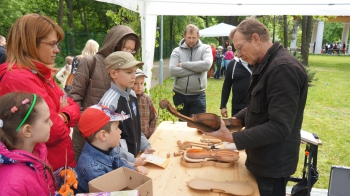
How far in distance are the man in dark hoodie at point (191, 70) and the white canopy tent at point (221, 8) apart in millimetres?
310

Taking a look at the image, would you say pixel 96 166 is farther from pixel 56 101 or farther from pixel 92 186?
pixel 56 101

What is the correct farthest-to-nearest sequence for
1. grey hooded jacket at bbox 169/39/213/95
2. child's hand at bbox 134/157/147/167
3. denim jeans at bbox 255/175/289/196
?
grey hooded jacket at bbox 169/39/213/95
child's hand at bbox 134/157/147/167
denim jeans at bbox 255/175/289/196

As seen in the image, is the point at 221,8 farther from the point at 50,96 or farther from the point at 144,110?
the point at 50,96

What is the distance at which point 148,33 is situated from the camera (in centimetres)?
391

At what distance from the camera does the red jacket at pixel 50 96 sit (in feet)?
5.52

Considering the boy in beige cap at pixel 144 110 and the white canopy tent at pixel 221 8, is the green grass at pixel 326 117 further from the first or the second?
the boy in beige cap at pixel 144 110

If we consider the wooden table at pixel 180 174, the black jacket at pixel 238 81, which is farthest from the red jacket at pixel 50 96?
the black jacket at pixel 238 81

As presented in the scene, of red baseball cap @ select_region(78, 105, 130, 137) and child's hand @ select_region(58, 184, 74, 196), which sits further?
red baseball cap @ select_region(78, 105, 130, 137)

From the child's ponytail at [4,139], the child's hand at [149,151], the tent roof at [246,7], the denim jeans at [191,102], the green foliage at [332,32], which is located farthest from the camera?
the green foliage at [332,32]

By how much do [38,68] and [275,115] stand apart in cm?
145

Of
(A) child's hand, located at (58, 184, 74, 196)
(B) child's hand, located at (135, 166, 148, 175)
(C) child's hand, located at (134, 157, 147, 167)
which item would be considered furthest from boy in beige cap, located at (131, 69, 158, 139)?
(A) child's hand, located at (58, 184, 74, 196)

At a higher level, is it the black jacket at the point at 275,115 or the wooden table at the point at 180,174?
the black jacket at the point at 275,115

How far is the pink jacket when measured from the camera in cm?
127

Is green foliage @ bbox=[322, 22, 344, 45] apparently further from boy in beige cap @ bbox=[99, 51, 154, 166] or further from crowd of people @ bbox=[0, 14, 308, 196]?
boy in beige cap @ bbox=[99, 51, 154, 166]
